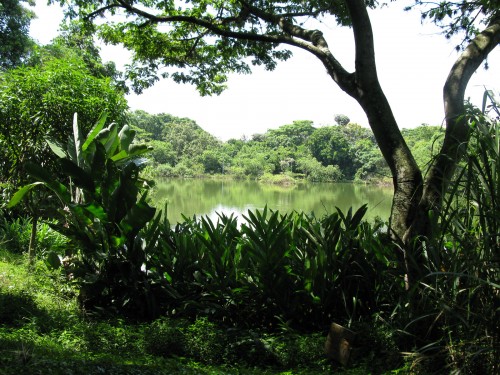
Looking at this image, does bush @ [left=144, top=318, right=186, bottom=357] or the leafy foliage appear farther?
the leafy foliage

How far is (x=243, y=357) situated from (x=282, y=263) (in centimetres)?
73

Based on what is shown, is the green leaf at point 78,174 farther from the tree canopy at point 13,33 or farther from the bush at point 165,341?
the tree canopy at point 13,33

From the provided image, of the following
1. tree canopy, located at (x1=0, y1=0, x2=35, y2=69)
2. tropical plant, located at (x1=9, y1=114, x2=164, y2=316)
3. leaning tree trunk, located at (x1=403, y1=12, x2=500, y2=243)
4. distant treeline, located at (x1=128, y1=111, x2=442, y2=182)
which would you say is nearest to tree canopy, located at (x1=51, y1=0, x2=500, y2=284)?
leaning tree trunk, located at (x1=403, y1=12, x2=500, y2=243)

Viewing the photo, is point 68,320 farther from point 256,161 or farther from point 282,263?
point 256,161

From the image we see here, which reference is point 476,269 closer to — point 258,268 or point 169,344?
point 258,268

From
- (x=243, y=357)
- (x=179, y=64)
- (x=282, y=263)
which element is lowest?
(x=243, y=357)

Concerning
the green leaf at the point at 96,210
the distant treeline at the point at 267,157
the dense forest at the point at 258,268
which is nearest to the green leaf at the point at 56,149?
the dense forest at the point at 258,268

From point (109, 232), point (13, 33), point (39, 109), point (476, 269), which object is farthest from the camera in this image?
point (13, 33)

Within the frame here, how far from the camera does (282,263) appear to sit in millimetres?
3188

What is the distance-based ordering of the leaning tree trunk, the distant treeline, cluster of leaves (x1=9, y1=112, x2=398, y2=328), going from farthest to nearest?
the distant treeline, cluster of leaves (x1=9, y1=112, x2=398, y2=328), the leaning tree trunk

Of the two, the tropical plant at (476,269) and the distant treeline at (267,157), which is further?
the distant treeline at (267,157)

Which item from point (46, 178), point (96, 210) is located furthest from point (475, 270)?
point (46, 178)

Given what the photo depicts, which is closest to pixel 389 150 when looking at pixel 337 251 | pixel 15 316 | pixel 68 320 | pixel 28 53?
pixel 337 251

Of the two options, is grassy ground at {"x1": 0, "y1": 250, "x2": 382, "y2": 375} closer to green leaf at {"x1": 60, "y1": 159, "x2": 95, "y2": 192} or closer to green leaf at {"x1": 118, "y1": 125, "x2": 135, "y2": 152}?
green leaf at {"x1": 60, "y1": 159, "x2": 95, "y2": 192}
